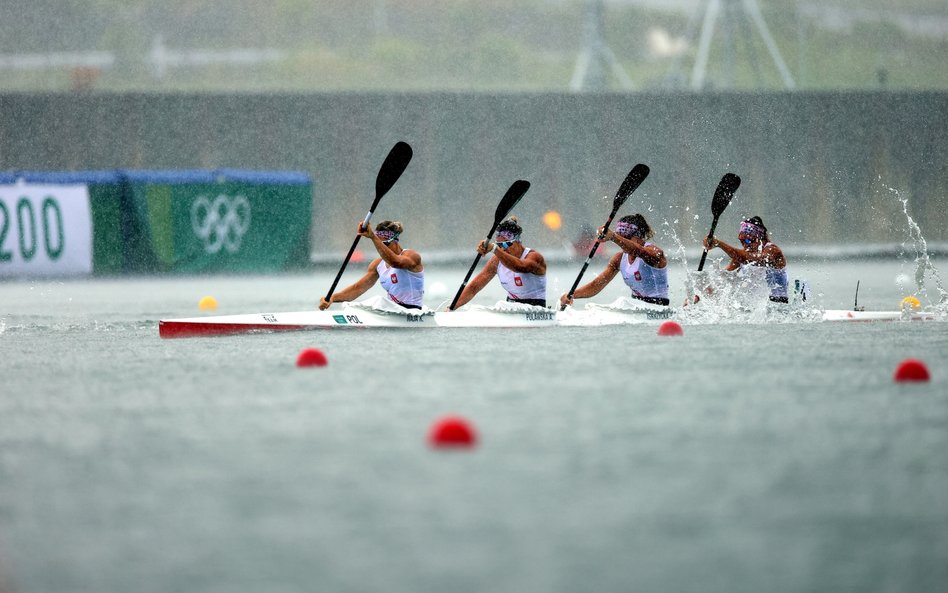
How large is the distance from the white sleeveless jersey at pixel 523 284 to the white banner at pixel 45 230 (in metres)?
12.1

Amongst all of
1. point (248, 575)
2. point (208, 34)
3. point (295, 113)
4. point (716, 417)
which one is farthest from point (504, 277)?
point (208, 34)

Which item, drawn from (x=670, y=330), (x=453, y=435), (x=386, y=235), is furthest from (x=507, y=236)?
(x=453, y=435)

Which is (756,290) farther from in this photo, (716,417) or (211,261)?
(211,261)

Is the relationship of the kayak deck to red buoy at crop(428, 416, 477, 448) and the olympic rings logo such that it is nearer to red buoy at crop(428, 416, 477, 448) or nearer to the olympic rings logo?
red buoy at crop(428, 416, 477, 448)

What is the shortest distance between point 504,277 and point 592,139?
72.7 ft

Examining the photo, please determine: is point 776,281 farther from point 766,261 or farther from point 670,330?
point 670,330

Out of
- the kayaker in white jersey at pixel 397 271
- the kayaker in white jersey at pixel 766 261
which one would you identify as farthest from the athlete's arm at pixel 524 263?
the kayaker in white jersey at pixel 766 261

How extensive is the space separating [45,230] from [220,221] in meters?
3.29

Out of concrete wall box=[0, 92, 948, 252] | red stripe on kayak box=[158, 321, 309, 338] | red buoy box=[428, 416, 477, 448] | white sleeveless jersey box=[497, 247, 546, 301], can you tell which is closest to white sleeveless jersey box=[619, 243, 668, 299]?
white sleeveless jersey box=[497, 247, 546, 301]

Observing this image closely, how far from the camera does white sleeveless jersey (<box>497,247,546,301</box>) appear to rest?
51.1ft

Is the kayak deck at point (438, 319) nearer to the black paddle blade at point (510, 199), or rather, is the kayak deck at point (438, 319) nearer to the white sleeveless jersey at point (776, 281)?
the white sleeveless jersey at point (776, 281)

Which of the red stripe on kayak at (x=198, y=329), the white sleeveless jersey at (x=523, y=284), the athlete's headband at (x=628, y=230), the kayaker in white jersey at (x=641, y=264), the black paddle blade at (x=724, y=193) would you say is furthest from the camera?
the black paddle blade at (x=724, y=193)

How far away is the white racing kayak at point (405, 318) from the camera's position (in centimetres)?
1426

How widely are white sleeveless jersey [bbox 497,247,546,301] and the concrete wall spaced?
20448mm
